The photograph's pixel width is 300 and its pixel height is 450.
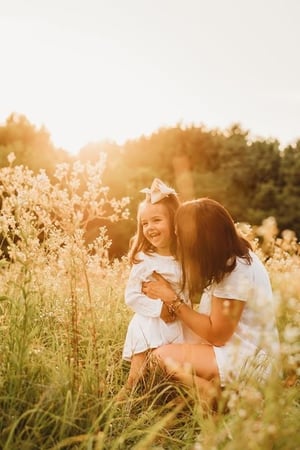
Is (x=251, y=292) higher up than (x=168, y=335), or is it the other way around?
(x=251, y=292)

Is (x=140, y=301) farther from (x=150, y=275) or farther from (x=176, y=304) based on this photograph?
(x=176, y=304)

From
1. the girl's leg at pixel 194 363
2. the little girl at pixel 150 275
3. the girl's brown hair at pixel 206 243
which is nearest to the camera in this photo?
the girl's leg at pixel 194 363

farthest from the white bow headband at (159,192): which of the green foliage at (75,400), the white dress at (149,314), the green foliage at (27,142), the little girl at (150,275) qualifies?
the green foliage at (27,142)

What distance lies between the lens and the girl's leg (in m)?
3.42

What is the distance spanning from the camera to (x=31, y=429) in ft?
8.87

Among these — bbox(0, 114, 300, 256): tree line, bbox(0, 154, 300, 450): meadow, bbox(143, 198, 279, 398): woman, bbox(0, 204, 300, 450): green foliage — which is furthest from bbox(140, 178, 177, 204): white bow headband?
bbox(0, 114, 300, 256): tree line

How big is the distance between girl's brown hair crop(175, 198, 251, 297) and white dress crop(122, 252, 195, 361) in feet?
1.37

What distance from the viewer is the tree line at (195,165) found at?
24.4m

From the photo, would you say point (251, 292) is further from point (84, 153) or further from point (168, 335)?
point (84, 153)

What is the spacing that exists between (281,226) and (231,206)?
238 centimetres

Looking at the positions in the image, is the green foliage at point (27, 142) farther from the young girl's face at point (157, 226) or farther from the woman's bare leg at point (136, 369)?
the woman's bare leg at point (136, 369)

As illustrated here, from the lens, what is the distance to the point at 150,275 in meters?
4.16

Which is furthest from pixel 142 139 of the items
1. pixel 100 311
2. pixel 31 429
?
pixel 31 429

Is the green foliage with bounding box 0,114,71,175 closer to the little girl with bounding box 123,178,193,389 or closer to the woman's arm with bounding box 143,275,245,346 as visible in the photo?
the little girl with bounding box 123,178,193,389
